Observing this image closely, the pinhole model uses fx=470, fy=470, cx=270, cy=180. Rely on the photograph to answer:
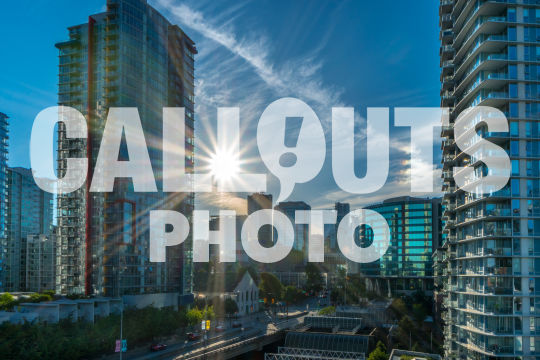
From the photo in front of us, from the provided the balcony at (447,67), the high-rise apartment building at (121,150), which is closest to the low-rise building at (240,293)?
the high-rise apartment building at (121,150)

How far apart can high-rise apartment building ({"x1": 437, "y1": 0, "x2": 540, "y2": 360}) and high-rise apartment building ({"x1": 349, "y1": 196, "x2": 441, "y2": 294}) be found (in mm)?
90775

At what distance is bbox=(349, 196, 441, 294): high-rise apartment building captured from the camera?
13588 centimetres

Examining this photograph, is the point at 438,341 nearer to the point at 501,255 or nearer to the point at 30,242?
the point at 501,255

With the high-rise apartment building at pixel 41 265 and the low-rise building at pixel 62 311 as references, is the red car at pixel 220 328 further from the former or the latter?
the high-rise apartment building at pixel 41 265

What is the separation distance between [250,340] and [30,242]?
4447 inches

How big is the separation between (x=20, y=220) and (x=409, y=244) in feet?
423

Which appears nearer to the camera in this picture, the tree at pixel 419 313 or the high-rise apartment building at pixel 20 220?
the tree at pixel 419 313

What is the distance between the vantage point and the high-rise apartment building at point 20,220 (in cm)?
15412

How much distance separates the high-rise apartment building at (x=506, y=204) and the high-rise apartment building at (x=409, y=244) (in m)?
90.8

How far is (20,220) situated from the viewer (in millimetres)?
161375

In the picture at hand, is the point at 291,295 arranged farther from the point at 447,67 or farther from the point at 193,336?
the point at 447,67

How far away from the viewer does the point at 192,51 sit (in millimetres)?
111875

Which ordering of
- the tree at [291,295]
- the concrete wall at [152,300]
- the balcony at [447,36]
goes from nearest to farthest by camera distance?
the balcony at [447,36] < the concrete wall at [152,300] < the tree at [291,295]

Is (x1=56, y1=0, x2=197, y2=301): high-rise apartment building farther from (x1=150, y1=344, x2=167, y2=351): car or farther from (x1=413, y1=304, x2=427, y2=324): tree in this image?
(x1=413, y1=304, x2=427, y2=324): tree
